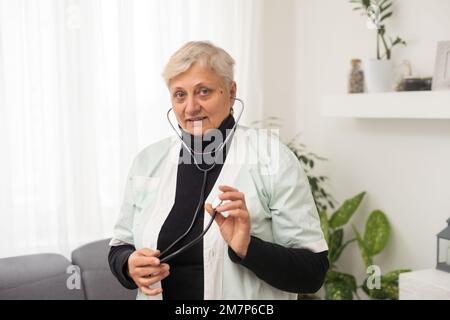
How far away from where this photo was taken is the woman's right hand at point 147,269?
1049 mm

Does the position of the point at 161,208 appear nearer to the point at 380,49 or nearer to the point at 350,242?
the point at 380,49

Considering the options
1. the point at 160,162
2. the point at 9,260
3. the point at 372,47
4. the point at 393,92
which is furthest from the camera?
the point at 372,47

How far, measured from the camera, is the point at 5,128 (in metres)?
2.14

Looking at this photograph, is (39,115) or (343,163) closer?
(39,115)

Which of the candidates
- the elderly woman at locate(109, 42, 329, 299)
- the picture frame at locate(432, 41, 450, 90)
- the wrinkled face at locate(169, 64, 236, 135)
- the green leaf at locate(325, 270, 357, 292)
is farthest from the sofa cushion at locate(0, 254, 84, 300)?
the picture frame at locate(432, 41, 450, 90)

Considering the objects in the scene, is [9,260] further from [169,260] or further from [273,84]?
[273,84]

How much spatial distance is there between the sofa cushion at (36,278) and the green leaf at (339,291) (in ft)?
3.52

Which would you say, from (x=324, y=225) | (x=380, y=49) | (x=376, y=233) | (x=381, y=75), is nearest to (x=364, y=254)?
(x=376, y=233)

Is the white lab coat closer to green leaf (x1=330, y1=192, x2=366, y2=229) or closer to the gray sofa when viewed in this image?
the gray sofa

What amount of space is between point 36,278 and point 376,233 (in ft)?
4.66
